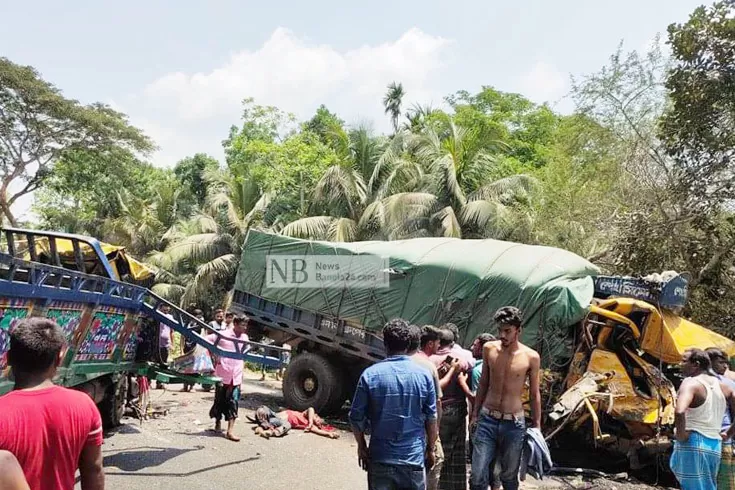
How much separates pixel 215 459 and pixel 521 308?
14.3 ft

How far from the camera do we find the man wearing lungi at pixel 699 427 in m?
4.86

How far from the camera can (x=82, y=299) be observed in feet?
17.9

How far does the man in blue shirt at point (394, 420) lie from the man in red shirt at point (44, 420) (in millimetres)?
1663

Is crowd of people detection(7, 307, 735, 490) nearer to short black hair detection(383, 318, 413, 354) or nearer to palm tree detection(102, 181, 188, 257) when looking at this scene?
short black hair detection(383, 318, 413, 354)

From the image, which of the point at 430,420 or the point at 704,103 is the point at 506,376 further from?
the point at 704,103

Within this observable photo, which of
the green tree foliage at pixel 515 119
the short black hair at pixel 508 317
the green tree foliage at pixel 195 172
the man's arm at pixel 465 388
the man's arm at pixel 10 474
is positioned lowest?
the man's arm at pixel 465 388

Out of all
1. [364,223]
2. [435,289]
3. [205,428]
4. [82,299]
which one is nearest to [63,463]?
[82,299]

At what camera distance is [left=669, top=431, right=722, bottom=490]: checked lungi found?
4891 millimetres

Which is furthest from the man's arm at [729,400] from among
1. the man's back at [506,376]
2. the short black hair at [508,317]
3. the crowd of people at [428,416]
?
the short black hair at [508,317]

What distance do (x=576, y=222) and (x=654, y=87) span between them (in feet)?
12.2

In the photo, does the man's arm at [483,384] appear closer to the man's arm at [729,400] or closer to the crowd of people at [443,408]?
the crowd of people at [443,408]

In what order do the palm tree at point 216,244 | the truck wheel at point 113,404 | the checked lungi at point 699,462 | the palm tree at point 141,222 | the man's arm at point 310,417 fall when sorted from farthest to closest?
the palm tree at point 141,222 < the palm tree at point 216,244 < the man's arm at point 310,417 < the truck wheel at point 113,404 < the checked lungi at point 699,462

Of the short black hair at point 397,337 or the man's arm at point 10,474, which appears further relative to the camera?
the short black hair at point 397,337

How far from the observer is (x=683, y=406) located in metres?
4.77
